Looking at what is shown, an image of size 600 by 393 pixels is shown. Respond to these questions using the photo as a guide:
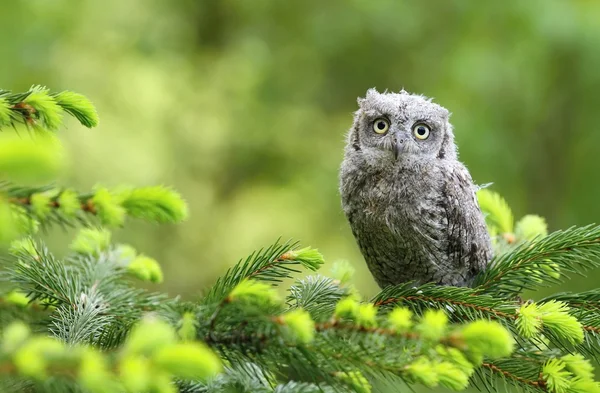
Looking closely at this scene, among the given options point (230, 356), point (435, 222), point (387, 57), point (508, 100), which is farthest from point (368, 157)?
point (387, 57)

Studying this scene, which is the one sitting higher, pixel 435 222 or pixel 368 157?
pixel 368 157

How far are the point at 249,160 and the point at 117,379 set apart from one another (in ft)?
21.8

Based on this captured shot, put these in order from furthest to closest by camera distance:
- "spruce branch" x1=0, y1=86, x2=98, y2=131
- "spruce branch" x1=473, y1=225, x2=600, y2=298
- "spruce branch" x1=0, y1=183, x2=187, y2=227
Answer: "spruce branch" x1=473, y1=225, x2=600, y2=298, "spruce branch" x1=0, y1=86, x2=98, y2=131, "spruce branch" x1=0, y1=183, x2=187, y2=227

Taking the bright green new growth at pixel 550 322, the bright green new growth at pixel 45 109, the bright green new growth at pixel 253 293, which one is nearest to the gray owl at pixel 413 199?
the bright green new growth at pixel 550 322

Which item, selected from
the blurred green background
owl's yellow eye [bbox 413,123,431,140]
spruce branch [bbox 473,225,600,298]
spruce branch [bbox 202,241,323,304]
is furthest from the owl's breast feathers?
the blurred green background

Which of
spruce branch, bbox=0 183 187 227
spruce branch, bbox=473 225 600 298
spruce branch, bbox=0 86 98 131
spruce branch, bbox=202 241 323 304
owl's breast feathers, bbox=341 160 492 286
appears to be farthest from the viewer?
owl's breast feathers, bbox=341 160 492 286

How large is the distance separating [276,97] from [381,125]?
4.79m

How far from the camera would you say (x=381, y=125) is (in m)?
2.39

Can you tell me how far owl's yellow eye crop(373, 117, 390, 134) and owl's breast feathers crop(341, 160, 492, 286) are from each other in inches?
7.0

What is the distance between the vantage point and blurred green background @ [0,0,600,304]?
5566 mm

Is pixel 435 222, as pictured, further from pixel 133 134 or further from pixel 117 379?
pixel 133 134

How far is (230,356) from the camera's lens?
1161 mm

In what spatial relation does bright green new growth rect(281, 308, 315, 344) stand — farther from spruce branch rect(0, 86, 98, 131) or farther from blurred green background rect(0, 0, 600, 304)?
blurred green background rect(0, 0, 600, 304)

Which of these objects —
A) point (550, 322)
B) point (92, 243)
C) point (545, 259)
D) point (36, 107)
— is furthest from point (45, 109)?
point (545, 259)
